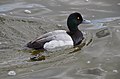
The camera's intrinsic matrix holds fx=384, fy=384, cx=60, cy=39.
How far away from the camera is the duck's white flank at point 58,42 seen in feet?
32.5

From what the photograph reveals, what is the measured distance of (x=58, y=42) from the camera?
9906 mm

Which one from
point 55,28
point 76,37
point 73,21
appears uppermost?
point 73,21

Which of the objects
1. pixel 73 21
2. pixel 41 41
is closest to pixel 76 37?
pixel 73 21

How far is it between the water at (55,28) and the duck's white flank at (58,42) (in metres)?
0.24

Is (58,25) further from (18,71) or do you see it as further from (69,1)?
(18,71)

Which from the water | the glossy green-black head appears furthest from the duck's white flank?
the glossy green-black head

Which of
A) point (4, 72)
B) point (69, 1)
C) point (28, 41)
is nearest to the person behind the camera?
point (4, 72)

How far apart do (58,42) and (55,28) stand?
1322 mm

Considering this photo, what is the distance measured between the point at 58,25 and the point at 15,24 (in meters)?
1.27

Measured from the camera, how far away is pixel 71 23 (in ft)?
35.3

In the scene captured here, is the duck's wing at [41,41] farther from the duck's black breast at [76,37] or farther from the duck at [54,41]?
the duck's black breast at [76,37]

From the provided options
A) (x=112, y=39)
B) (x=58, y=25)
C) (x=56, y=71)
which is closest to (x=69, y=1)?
(x=58, y=25)

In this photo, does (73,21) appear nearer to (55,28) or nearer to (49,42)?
(55,28)

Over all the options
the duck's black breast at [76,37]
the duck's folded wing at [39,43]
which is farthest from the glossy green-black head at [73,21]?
the duck's folded wing at [39,43]
